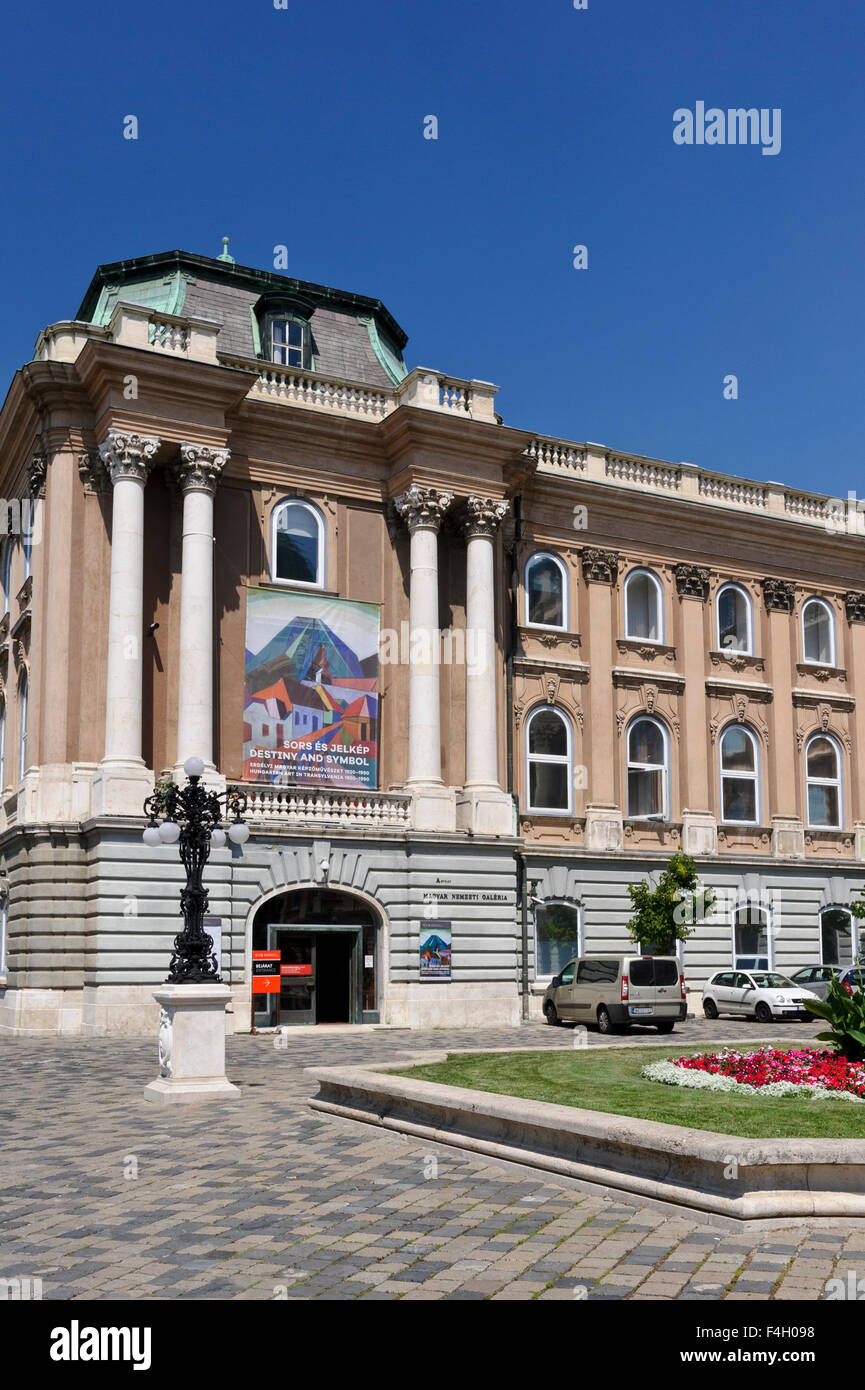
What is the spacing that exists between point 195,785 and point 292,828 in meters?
12.5

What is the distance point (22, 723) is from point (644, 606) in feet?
57.1

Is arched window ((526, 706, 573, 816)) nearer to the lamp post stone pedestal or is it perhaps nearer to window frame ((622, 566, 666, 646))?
window frame ((622, 566, 666, 646))

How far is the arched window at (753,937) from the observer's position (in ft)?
126

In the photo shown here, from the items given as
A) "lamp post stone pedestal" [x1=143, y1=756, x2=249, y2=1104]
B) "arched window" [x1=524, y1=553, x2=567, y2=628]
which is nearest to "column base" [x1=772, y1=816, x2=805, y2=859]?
"arched window" [x1=524, y1=553, x2=567, y2=628]

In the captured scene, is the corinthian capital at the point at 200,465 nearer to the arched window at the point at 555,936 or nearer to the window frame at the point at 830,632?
the arched window at the point at 555,936

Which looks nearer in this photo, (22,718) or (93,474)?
(93,474)

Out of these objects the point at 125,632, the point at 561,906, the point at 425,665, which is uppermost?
the point at 125,632

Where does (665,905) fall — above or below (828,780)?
below

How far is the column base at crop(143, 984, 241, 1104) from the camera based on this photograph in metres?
16.5

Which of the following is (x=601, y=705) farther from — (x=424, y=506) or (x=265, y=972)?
(x=265, y=972)

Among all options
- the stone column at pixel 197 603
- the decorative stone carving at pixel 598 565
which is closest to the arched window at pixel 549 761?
the decorative stone carving at pixel 598 565

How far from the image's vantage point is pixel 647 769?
3869 cm

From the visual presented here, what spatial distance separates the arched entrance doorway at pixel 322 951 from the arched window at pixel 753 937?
11657mm

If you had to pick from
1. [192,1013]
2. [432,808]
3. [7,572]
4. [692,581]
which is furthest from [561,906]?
[192,1013]
